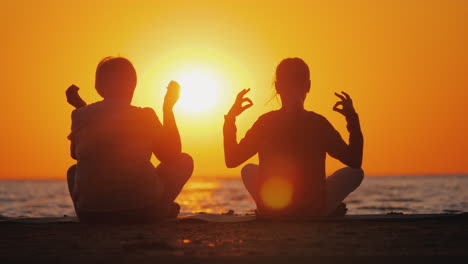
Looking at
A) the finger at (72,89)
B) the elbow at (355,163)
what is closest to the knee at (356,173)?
the elbow at (355,163)

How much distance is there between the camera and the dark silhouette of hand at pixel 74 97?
22.7 feet

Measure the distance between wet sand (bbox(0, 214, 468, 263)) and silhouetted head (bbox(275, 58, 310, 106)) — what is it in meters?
1.24

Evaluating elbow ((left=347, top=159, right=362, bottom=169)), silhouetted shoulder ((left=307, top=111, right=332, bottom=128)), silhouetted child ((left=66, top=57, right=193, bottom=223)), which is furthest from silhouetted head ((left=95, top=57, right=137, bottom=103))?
elbow ((left=347, top=159, right=362, bottom=169))

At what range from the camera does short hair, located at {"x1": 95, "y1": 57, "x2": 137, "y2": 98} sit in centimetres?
628

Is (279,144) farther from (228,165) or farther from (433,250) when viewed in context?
(433,250)

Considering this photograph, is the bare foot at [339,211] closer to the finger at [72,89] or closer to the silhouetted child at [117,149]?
the silhouetted child at [117,149]

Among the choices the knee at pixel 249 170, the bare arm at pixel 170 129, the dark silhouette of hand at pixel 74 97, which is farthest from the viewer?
the knee at pixel 249 170

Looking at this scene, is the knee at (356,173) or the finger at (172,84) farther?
the knee at (356,173)

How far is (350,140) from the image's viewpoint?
266 inches

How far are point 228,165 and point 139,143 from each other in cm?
98

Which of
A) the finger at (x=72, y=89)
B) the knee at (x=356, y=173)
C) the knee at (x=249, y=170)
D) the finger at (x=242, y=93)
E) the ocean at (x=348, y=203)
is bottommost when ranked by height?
the ocean at (x=348, y=203)

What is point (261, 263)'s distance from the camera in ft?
12.6

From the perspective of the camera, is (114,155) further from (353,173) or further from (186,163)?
(353,173)

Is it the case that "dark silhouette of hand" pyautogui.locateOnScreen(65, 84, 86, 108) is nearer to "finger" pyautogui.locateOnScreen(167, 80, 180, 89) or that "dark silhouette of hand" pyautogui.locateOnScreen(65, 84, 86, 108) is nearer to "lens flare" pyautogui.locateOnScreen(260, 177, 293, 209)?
"finger" pyautogui.locateOnScreen(167, 80, 180, 89)
